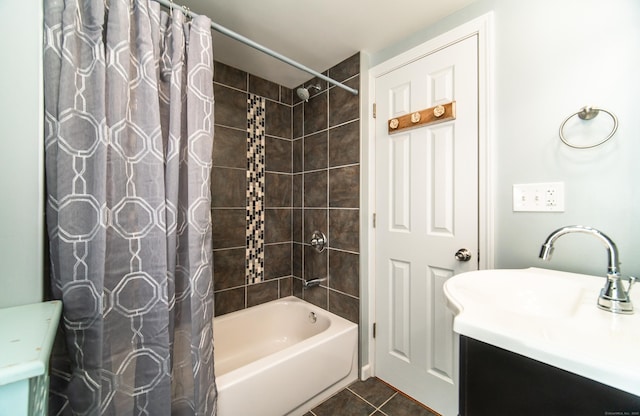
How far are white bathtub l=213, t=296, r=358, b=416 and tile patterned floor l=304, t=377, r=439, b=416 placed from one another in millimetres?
51

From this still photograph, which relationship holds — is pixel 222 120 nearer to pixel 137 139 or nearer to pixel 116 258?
pixel 137 139

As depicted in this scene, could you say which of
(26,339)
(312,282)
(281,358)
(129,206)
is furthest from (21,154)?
(312,282)

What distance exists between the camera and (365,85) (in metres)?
1.73

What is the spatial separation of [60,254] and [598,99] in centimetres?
197

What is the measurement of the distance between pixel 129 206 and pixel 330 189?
1.24m

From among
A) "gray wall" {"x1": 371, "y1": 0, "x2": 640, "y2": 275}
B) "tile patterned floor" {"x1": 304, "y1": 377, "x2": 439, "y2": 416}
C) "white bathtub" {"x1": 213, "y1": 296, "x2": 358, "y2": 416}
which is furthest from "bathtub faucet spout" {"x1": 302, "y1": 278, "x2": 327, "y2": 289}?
"gray wall" {"x1": 371, "y1": 0, "x2": 640, "y2": 275}

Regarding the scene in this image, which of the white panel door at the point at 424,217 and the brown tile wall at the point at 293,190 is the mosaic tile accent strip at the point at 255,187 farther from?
the white panel door at the point at 424,217

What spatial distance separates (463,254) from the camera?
1.30 metres

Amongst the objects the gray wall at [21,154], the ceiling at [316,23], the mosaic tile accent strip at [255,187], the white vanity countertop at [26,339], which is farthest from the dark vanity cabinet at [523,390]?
the mosaic tile accent strip at [255,187]

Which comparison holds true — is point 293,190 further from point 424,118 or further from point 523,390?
point 523,390

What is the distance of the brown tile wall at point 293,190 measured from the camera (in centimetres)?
180

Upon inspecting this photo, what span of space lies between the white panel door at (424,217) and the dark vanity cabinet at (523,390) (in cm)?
76

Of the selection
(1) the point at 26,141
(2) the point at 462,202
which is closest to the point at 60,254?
(1) the point at 26,141

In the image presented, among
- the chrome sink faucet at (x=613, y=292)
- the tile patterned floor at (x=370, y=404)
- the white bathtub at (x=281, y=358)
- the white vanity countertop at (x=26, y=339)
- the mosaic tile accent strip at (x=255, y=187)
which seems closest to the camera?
the white vanity countertop at (x=26, y=339)
